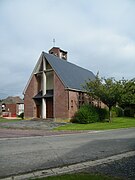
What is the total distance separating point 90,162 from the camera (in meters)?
9.44

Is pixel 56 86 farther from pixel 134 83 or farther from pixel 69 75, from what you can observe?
pixel 134 83

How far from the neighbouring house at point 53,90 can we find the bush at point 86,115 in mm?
1749

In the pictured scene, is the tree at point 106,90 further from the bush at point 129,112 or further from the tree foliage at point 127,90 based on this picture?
the bush at point 129,112

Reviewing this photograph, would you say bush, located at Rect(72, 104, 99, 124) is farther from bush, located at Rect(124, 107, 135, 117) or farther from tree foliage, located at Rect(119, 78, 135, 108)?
bush, located at Rect(124, 107, 135, 117)

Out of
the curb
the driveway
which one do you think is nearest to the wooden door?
the driveway

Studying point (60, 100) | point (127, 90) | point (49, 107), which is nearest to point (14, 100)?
point (49, 107)

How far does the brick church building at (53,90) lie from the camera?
3528 cm

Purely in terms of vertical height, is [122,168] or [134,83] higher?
[134,83]

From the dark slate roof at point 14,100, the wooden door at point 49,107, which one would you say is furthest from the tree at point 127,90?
the dark slate roof at point 14,100

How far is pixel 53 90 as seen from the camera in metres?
37.2

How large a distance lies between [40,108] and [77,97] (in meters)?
6.68

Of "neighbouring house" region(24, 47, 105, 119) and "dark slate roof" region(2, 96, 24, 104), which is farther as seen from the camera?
"dark slate roof" region(2, 96, 24, 104)

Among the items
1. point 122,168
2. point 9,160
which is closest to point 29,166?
point 9,160

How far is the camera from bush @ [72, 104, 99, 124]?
32812mm
